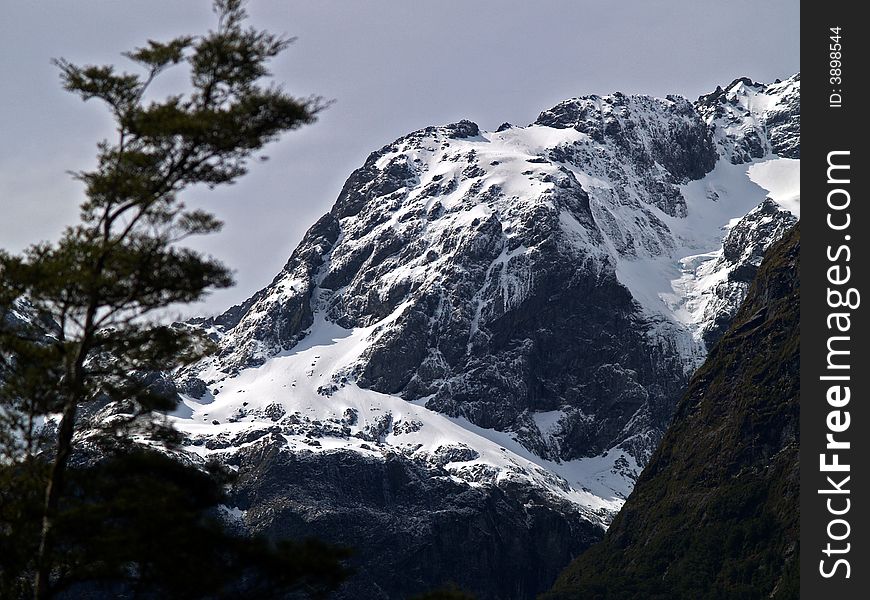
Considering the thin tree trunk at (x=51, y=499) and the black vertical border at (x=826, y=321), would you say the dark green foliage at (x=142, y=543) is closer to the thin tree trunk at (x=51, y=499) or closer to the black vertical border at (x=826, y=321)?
the thin tree trunk at (x=51, y=499)

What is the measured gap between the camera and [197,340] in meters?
52.4

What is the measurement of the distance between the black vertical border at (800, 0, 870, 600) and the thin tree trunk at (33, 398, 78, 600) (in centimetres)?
7458

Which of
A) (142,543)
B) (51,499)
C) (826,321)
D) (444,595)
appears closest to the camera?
(142,543)

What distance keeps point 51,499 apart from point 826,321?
87.6 m

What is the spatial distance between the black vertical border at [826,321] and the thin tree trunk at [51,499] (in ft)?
245

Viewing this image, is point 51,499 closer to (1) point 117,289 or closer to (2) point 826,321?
(1) point 117,289

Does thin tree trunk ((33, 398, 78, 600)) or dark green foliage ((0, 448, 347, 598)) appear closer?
thin tree trunk ((33, 398, 78, 600))

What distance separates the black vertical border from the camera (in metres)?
116

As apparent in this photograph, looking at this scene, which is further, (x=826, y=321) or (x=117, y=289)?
(x=826, y=321)

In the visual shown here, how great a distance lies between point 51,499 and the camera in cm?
4791

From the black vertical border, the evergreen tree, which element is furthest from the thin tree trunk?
the black vertical border

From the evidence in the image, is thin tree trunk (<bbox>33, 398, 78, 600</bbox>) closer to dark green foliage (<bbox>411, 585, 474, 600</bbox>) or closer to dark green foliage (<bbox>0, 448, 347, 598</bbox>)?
dark green foliage (<bbox>0, 448, 347, 598</bbox>)

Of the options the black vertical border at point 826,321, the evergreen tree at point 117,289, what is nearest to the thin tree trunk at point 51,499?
the evergreen tree at point 117,289

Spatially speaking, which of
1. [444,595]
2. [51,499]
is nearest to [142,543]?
[51,499]
